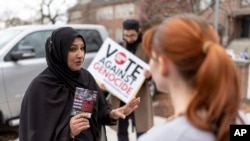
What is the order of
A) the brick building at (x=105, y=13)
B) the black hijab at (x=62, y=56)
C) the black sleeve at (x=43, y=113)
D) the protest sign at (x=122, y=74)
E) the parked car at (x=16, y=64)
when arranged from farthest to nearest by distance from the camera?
the brick building at (x=105, y=13)
the parked car at (x=16, y=64)
the protest sign at (x=122, y=74)
the black hijab at (x=62, y=56)
the black sleeve at (x=43, y=113)

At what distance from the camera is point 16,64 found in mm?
5012

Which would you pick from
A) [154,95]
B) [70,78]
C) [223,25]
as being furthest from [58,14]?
[70,78]

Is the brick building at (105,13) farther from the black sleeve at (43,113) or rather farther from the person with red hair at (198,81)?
the person with red hair at (198,81)

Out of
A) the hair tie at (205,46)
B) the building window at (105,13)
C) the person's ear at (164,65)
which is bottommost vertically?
the building window at (105,13)

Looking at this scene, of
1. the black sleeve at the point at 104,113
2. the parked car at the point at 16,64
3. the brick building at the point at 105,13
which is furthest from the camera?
the brick building at the point at 105,13

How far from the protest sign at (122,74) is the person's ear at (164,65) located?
8.13 feet

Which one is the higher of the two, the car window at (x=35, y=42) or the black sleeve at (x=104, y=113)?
the car window at (x=35, y=42)

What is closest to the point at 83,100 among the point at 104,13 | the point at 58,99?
the point at 58,99

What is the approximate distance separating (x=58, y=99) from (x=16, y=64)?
10.0 ft

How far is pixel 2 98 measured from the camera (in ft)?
15.9

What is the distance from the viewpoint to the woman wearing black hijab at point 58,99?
2.16 meters

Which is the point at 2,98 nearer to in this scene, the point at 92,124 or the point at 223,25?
the point at 92,124

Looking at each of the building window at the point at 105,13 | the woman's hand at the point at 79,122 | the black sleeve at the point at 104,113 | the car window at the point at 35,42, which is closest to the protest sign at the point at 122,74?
the black sleeve at the point at 104,113

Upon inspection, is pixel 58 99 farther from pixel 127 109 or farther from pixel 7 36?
pixel 7 36
